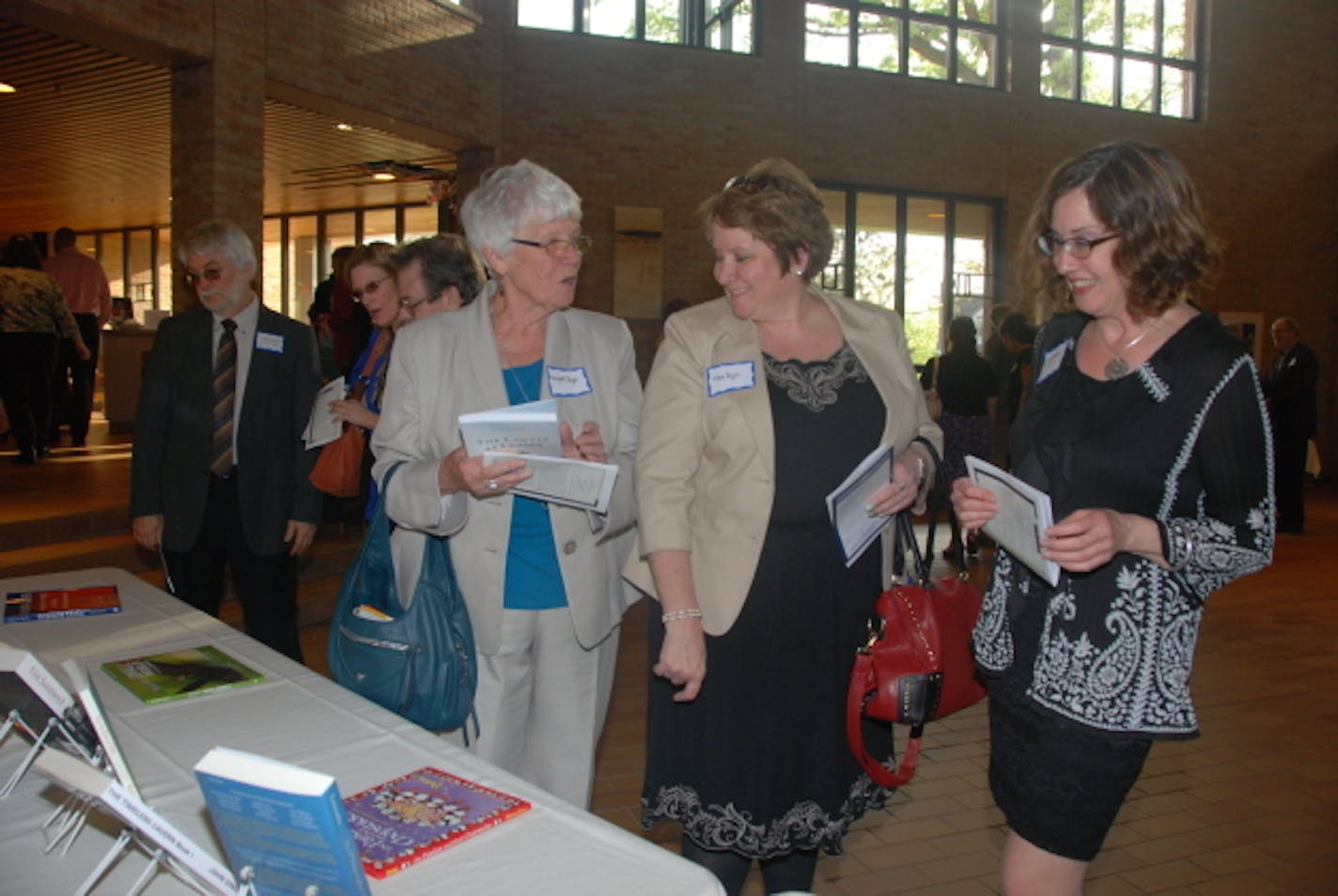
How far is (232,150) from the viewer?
8.13 metres

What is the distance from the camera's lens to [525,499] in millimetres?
2432

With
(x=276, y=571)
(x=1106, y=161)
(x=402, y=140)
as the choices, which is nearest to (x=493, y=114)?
(x=402, y=140)

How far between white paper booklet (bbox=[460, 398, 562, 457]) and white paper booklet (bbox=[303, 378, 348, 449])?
1.38 meters

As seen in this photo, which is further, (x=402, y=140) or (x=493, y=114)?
(x=402, y=140)

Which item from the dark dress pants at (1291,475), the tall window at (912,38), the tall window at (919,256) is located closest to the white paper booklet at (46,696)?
the dark dress pants at (1291,475)

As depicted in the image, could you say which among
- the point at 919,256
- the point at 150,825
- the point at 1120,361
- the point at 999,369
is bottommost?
the point at 150,825

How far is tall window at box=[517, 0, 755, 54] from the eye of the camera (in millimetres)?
11500

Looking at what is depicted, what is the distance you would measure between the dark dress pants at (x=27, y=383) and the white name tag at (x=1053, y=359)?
841 centimetres

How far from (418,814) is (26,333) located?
8.26 meters

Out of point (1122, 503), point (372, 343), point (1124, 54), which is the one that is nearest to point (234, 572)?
point (372, 343)

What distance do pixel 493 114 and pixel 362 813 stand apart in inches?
411

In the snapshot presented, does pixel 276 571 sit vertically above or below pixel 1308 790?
above

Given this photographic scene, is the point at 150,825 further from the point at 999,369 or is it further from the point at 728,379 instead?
the point at 999,369

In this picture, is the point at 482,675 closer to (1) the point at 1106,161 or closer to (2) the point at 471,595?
(2) the point at 471,595
